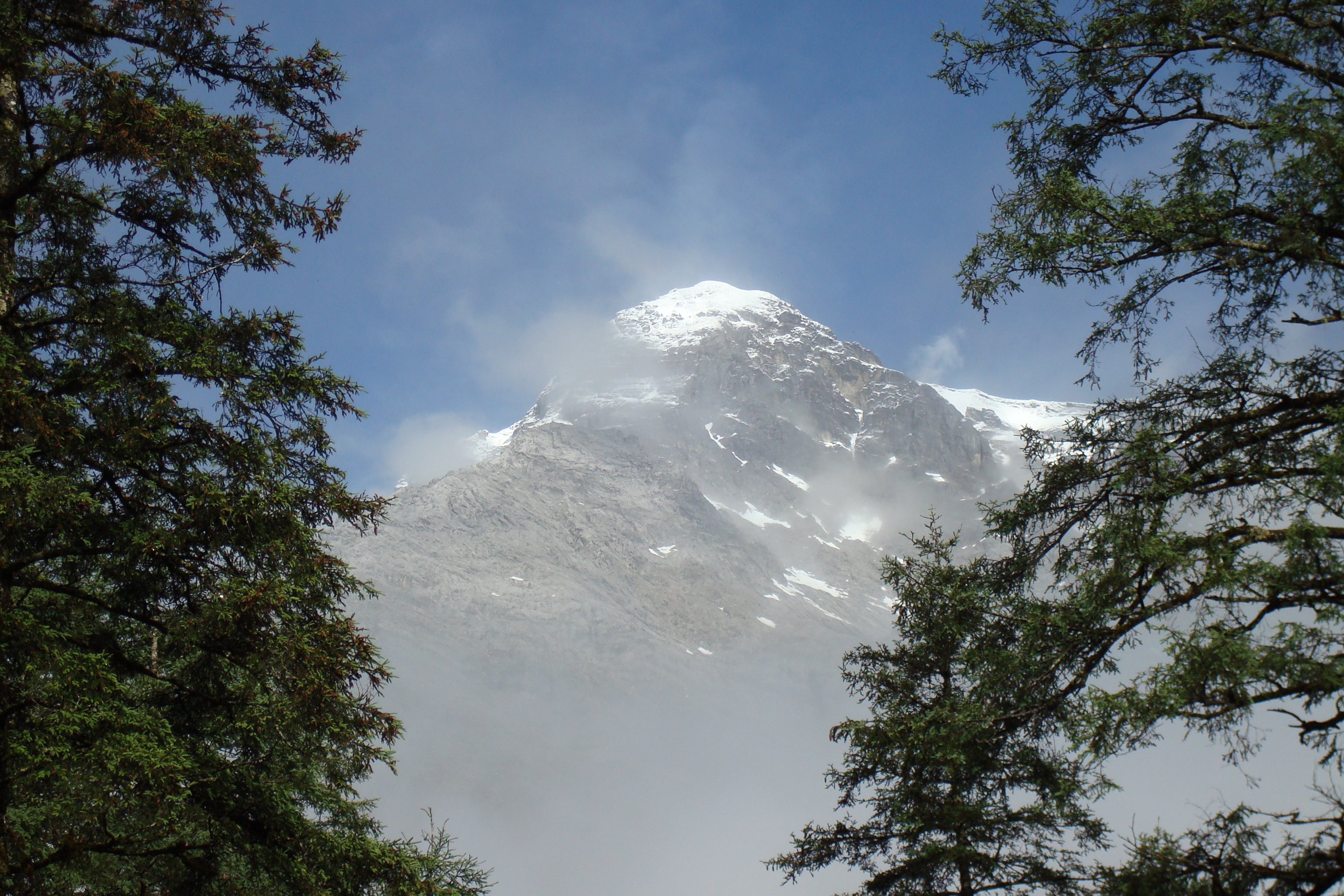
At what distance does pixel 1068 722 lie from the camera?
4.70 metres

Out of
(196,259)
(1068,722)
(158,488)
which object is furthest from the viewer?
(196,259)

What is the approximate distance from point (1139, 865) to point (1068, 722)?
0.98m

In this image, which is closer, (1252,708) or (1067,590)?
(1252,708)

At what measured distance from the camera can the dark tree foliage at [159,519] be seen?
16.5 ft

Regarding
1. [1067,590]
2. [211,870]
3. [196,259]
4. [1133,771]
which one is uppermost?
[1133,771]

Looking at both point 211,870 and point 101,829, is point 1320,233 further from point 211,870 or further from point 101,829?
point 101,829

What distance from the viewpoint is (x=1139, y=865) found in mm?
4844

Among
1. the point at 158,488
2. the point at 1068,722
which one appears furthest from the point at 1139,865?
the point at 158,488

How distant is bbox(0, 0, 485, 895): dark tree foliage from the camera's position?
5023mm

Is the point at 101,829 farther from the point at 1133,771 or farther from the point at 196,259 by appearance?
the point at 1133,771

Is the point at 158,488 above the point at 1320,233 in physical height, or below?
below

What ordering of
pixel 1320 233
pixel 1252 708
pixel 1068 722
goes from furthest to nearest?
pixel 1320 233 → pixel 1068 722 → pixel 1252 708

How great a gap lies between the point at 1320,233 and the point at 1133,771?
23157 cm

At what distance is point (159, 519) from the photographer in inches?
231
